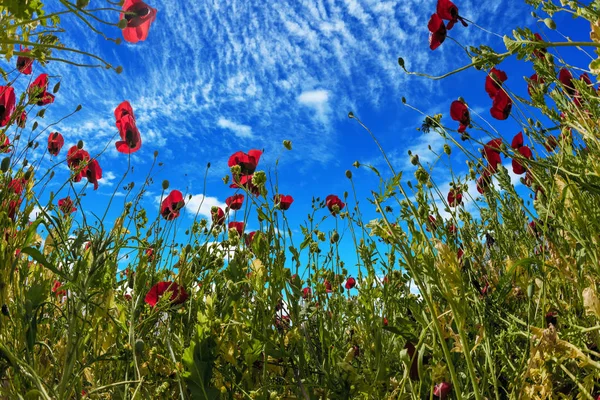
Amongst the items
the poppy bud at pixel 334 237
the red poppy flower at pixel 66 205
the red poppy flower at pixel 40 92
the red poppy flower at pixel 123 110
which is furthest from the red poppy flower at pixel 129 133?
the poppy bud at pixel 334 237

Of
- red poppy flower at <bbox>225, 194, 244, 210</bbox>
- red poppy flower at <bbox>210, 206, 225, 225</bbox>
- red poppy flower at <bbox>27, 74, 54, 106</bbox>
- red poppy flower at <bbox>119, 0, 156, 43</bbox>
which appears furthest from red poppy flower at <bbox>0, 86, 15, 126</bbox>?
red poppy flower at <bbox>225, 194, 244, 210</bbox>

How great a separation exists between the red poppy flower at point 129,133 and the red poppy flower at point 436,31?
1.19 metres

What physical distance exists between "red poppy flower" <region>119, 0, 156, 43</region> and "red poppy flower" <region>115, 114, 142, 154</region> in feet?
2.25

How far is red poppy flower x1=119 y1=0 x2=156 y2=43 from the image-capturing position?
108 cm

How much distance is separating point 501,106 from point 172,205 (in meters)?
1.51

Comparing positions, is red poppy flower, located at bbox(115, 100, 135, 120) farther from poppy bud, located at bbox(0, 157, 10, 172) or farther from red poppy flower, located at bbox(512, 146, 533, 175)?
red poppy flower, located at bbox(512, 146, 533, 175)

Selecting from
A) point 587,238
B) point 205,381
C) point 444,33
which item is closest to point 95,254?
point 205,381

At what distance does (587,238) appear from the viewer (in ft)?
3.92

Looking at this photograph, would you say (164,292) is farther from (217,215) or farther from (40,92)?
(40,92)

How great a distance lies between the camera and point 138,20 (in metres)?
1.08

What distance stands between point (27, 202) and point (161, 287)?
A: 1.98 feet

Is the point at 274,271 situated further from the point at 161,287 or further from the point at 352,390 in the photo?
the point at 161,287

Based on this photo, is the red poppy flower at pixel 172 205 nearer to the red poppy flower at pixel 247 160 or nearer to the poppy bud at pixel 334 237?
the red poppy flower at pixel 247 160

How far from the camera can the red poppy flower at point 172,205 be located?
2.17m
